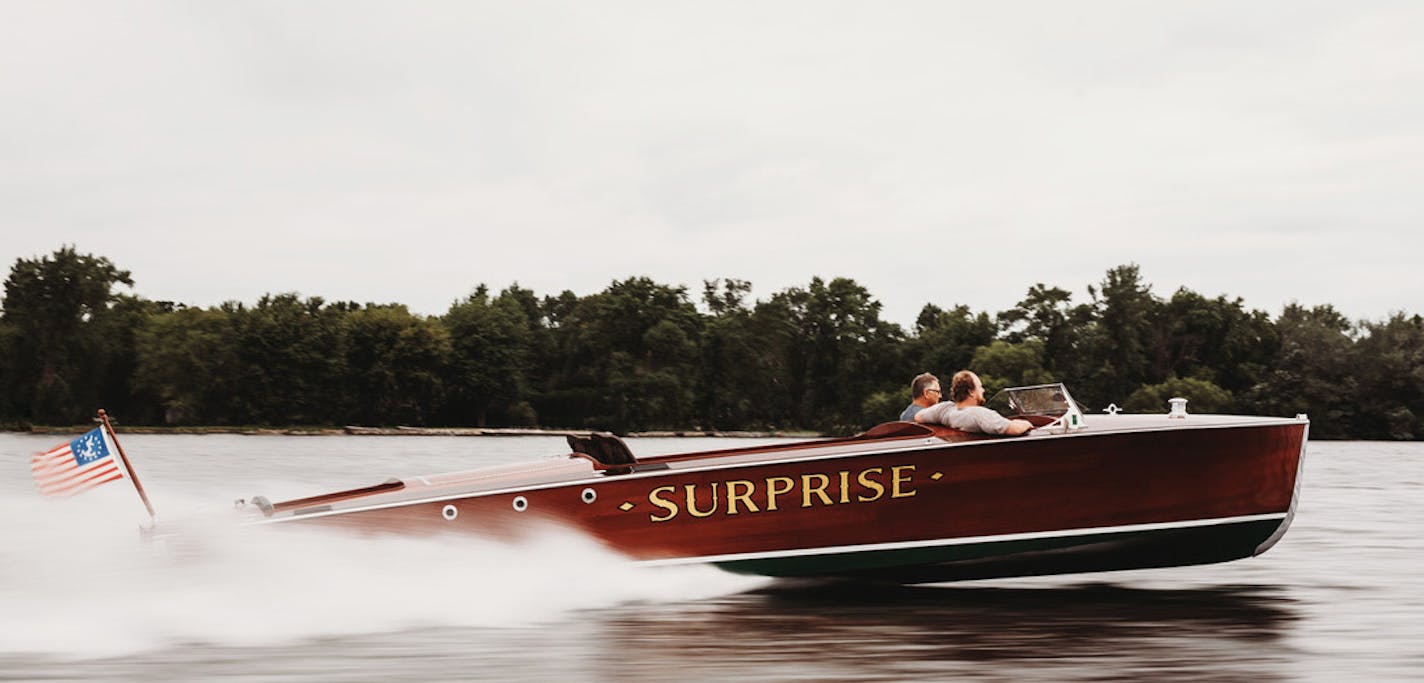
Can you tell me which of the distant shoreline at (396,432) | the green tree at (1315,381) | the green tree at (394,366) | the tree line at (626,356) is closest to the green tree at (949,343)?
the tree line at (626,356)

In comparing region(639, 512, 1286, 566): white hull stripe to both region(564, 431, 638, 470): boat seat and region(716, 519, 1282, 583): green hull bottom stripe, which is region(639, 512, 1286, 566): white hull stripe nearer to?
region(716, 519, 1282, 583): green hull bottom stripe

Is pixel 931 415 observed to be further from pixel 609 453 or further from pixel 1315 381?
pixel 1315 381

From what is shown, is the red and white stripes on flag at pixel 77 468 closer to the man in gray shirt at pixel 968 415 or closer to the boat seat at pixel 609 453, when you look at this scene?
the boat seat at pixel 609 453

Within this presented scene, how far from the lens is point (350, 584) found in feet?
28.2

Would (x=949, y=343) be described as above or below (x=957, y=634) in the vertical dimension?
above

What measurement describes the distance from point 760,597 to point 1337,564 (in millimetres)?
5325

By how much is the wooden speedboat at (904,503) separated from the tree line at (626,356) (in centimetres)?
6628

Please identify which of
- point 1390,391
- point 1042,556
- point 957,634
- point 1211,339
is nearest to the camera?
point 957,634

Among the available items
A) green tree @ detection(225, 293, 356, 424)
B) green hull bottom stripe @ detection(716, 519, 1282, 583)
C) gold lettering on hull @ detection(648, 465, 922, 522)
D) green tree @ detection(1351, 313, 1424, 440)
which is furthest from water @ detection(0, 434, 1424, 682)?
green tree @ detection(225, 293, 356, 424)

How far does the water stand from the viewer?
23.0ft

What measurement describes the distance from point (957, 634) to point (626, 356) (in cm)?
8356

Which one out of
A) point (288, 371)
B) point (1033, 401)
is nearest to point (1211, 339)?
point (288, 371)

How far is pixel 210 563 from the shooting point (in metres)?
8.58

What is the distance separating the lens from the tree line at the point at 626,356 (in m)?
79.8
